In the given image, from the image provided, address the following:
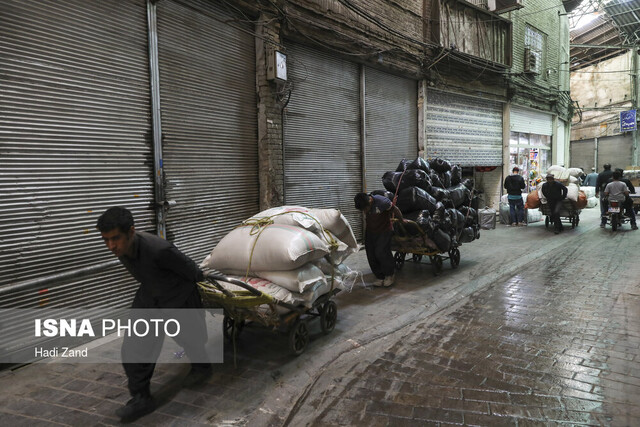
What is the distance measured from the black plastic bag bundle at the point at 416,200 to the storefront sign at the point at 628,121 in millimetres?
22664

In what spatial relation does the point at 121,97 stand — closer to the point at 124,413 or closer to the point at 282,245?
the point at 282,245

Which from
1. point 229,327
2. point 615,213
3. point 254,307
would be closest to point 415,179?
point 229,327

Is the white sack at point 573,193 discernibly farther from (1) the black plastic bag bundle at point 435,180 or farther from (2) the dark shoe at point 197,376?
(2) the dark shoe at point 197,376

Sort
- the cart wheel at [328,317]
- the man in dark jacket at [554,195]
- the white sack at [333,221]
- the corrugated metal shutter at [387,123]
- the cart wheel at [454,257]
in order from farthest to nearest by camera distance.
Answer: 1. the man in dark jacket at [554,195]
2. the corrugated metal shutter at [387,123]
3. the cart wheel at [454,257]
4. the white sack at [333,221]
5. the cart wheel at [328,317]

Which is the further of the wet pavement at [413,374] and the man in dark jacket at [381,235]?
the man in dark jacket at [381,235]

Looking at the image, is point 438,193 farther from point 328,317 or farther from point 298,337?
point 298,337

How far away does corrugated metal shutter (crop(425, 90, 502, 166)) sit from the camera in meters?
12.0

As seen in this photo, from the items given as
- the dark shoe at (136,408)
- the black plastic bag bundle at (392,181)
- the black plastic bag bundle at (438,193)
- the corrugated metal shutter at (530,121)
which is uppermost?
the corrugated metal shutter at (530,121)

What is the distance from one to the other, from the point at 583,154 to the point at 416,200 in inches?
1034

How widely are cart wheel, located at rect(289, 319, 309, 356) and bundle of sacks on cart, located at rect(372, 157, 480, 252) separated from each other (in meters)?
2.94

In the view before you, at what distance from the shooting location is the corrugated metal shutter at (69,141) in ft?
13.4

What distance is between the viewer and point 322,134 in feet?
28.7

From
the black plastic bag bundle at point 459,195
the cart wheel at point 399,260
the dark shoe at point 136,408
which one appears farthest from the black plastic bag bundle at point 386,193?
the dark shoe at point 136,408

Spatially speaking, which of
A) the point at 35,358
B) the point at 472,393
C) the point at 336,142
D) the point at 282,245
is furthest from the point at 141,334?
the point at 336,142
